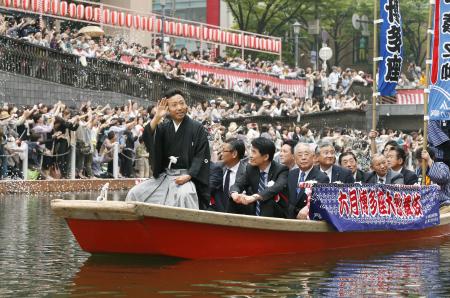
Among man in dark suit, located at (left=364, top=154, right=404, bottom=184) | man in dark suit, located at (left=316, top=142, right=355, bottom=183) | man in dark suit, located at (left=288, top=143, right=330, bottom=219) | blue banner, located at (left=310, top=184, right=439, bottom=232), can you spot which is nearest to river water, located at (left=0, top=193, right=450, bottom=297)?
blue banner, located at (left=310, top=184, right=439, bottom=232)

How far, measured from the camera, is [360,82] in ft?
160

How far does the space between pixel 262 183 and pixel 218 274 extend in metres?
2.05

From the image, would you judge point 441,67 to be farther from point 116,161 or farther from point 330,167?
point 116,161

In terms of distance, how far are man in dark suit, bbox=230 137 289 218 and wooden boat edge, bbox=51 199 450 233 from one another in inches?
22.4

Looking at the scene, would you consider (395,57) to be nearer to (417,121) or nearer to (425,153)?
(425,153)

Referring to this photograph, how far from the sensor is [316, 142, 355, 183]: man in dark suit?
14.0 m

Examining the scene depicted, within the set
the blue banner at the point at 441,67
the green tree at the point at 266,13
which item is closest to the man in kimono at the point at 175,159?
the blue banner at the point at 441,67

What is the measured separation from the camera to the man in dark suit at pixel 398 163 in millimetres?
15836

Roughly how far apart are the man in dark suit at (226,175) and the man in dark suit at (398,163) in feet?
11.2

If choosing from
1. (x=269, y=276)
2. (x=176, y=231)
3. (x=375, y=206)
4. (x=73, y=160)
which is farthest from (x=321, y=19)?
(x=269, y=276)

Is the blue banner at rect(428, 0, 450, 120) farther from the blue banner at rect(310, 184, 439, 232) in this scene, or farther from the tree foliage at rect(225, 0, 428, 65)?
the tree foliage at rect(225, 0, 428, 65)

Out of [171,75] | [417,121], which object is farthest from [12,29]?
[417,121]

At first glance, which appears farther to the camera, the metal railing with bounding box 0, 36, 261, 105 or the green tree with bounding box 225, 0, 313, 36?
the green tree with bounding box 225, 0, 313, 36

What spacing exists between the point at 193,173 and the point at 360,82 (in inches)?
1472
